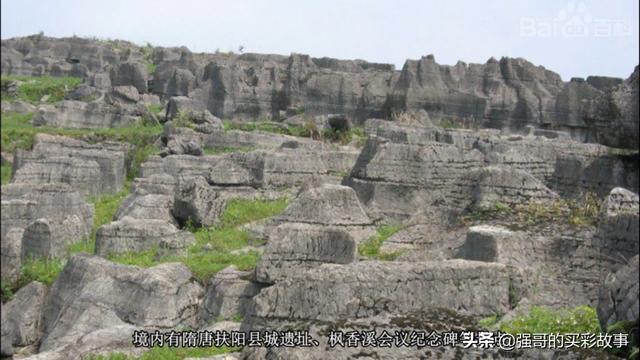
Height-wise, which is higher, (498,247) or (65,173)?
(498,247)

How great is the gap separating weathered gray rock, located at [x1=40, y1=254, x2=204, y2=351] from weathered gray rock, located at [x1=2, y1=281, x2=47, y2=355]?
1.61ft

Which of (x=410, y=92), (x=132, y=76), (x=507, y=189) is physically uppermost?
(x=410, y=92)

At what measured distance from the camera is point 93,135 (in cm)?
3080

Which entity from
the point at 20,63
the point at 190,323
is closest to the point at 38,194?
the point at 190,323

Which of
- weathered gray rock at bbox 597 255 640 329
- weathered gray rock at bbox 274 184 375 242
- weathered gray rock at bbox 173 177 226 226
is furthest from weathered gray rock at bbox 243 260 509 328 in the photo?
weathered gray rock at bbox 173 177 226 226

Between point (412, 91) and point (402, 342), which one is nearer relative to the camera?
point (402, 342)

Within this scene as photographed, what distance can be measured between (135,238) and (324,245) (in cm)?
450

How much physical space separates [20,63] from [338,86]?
2621 centimetres

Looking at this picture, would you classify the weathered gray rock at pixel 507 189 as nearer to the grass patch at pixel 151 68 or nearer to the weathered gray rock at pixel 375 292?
the weathered gray rock at pixel 375 292

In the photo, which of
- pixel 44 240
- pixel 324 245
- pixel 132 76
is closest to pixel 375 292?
pixel 324 245

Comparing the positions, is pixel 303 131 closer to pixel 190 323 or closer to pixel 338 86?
pixel 338 86

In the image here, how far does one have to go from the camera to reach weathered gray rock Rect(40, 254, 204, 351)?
1066 centimetres

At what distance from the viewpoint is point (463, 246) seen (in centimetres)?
1068

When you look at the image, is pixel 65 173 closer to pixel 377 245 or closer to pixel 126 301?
pixel 126 301
